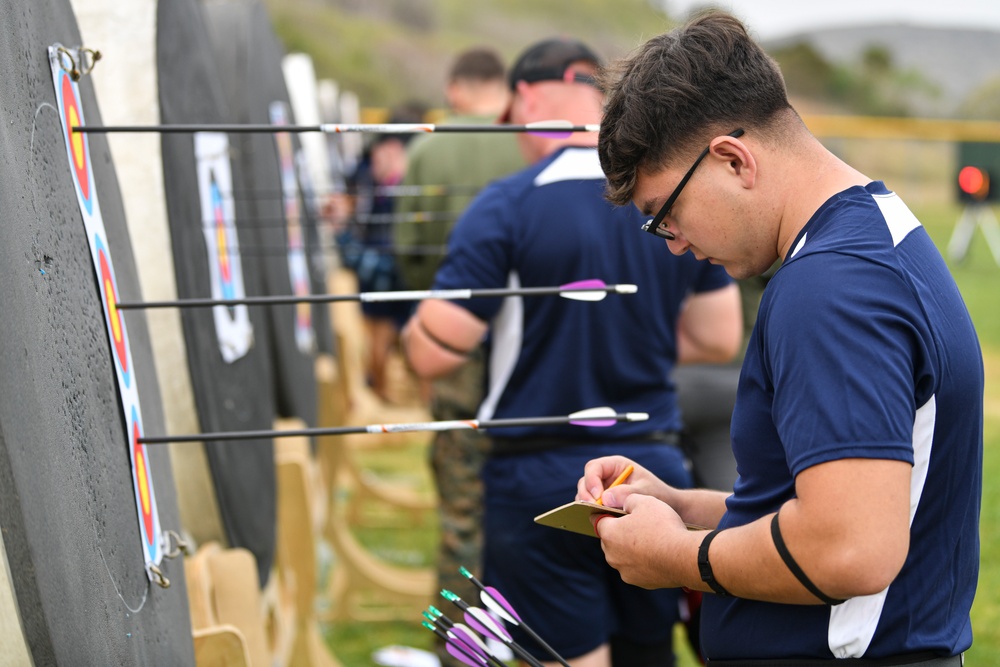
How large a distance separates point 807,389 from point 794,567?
18 centimetres

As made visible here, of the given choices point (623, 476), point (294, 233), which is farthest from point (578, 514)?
point (294, 233)

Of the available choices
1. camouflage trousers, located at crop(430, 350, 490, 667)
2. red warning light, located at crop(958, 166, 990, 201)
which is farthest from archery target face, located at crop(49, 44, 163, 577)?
red warning light, located at crop(958, 166, 990, 201)

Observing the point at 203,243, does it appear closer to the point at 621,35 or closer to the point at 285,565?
the point at 285,565

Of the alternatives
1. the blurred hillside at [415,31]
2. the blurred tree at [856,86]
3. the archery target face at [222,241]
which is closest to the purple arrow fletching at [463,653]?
the archery target face at [222,241]

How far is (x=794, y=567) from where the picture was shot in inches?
44.7

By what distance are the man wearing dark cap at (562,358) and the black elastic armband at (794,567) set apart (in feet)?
4.03

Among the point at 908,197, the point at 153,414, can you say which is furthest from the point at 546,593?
the point at 908,197

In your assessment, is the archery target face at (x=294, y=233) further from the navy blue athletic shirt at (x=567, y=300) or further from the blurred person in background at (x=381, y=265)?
the blurred person in background at (x=381, y=265)

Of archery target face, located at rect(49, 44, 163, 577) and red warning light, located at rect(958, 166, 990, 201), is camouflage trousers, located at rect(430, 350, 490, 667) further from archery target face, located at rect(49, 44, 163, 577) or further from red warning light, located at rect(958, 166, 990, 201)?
red warning light, located at rect(958, 166, 990, 201)

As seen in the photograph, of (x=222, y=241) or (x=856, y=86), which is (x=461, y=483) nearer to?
(x=222, y=241)

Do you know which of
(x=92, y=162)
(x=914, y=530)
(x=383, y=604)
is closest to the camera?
(x=914, y=530)

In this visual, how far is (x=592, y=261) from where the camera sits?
2.36 meters

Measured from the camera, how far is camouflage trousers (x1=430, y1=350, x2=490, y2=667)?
11.2ft

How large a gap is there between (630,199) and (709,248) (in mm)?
118
